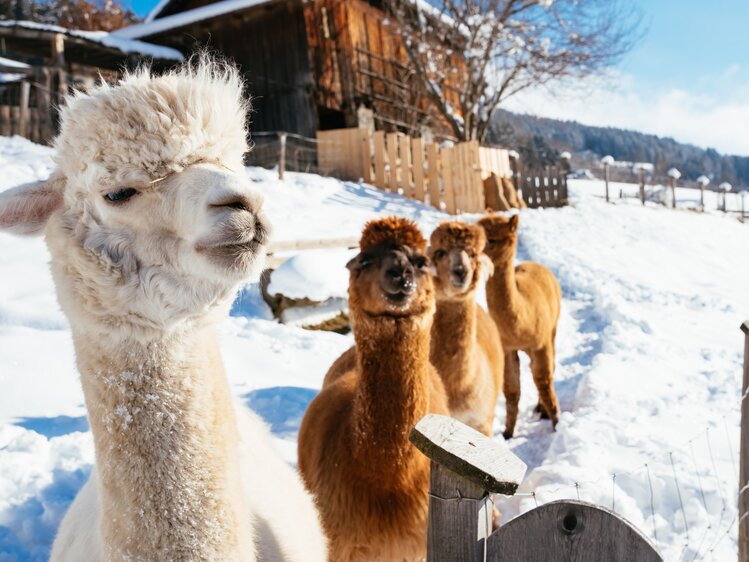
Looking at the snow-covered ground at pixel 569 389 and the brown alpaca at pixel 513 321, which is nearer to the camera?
the snow-covered ground at pixel 569 389

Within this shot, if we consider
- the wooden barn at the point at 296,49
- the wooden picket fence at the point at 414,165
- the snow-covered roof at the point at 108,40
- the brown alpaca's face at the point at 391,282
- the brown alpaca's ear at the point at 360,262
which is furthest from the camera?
the wooden barn at the point at 296,49

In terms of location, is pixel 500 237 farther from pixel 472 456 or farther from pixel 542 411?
pixel 472 456

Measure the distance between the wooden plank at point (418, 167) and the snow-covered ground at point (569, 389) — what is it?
12.2 ft

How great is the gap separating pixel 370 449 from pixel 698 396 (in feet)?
13.7

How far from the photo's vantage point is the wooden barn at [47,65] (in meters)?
12.0

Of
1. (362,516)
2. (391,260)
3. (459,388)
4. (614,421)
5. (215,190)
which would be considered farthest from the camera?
(614,421)

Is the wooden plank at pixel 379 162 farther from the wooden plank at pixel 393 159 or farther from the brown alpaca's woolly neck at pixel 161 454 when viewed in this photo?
the brown alpaca's woolly neck at pixel 161 454

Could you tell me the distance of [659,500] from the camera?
3.43 meters

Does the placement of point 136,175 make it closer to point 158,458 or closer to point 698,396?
point 158,458

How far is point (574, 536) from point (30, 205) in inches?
61.7

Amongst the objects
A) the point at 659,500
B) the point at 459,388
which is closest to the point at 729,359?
the point at 659,500

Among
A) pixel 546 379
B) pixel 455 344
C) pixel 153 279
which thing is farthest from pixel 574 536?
pixel 546 379

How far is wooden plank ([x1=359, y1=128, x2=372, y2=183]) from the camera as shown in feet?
50.9

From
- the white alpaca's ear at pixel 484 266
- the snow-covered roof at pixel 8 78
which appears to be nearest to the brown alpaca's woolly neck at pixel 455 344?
the white alpaca's ear at pixel 484 266
